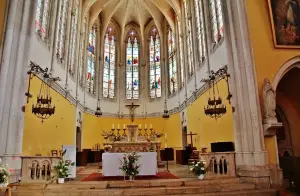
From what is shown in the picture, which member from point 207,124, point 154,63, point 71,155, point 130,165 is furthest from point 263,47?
point 154,63

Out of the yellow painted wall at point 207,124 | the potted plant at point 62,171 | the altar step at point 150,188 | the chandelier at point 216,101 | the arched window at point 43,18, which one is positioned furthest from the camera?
the arched window at point 43,18

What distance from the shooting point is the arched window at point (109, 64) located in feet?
69.6

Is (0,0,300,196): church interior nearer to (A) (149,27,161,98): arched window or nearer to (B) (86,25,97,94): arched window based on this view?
(B) (86,25,97,94): arched window

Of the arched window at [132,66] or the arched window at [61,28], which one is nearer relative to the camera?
the arched window at [61,28]

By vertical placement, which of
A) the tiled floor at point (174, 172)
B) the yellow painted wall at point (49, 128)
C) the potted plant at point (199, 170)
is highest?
the yellow painted wall at point (49, 128)

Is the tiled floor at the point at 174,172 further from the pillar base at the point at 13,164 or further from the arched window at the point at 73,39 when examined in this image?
the arched window at the point at 73,39

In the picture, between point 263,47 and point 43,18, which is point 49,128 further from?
point 263,47

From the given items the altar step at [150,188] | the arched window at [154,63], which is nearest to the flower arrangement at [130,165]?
the altar step at [150,188]

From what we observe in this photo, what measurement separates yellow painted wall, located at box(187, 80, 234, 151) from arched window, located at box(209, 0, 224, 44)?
258cm

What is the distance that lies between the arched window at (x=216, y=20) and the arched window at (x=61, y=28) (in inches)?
333

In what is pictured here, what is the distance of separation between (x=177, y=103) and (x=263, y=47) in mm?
10552

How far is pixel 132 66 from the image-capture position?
73.3 feet

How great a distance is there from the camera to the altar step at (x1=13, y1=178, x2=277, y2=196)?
6.38 meters

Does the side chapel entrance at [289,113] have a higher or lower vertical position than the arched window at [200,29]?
lower
